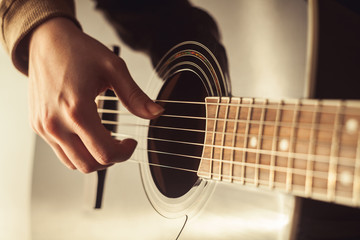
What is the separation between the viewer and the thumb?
22.6 inches

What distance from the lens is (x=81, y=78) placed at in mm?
582

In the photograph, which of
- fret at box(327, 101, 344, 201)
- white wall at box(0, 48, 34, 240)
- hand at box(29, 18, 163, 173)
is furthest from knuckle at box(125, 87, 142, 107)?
white wall at box(0, 48, 34, 240)

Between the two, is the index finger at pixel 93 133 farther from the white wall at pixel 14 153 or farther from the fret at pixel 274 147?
the white wall at pixel 14 153

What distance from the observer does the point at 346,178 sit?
34cm

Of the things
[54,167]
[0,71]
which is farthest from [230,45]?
[0,71]

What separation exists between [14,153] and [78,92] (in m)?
0.79

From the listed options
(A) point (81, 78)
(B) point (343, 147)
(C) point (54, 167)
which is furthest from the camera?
(C) point (54, 167)

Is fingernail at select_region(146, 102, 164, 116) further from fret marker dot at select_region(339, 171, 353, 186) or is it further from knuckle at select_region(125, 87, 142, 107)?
fret marker dot at select_region(339, 171, 353, 186)

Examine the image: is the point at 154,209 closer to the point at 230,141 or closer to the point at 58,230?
the point at 230,141

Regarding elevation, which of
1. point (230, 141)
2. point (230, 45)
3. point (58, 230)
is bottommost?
point (58, 230)

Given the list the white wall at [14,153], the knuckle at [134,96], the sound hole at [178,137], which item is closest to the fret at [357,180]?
the sound hole at [178,137]

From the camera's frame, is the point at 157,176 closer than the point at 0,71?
Yes

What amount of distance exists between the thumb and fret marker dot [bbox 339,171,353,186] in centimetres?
33

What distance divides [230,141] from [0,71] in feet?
3.71
